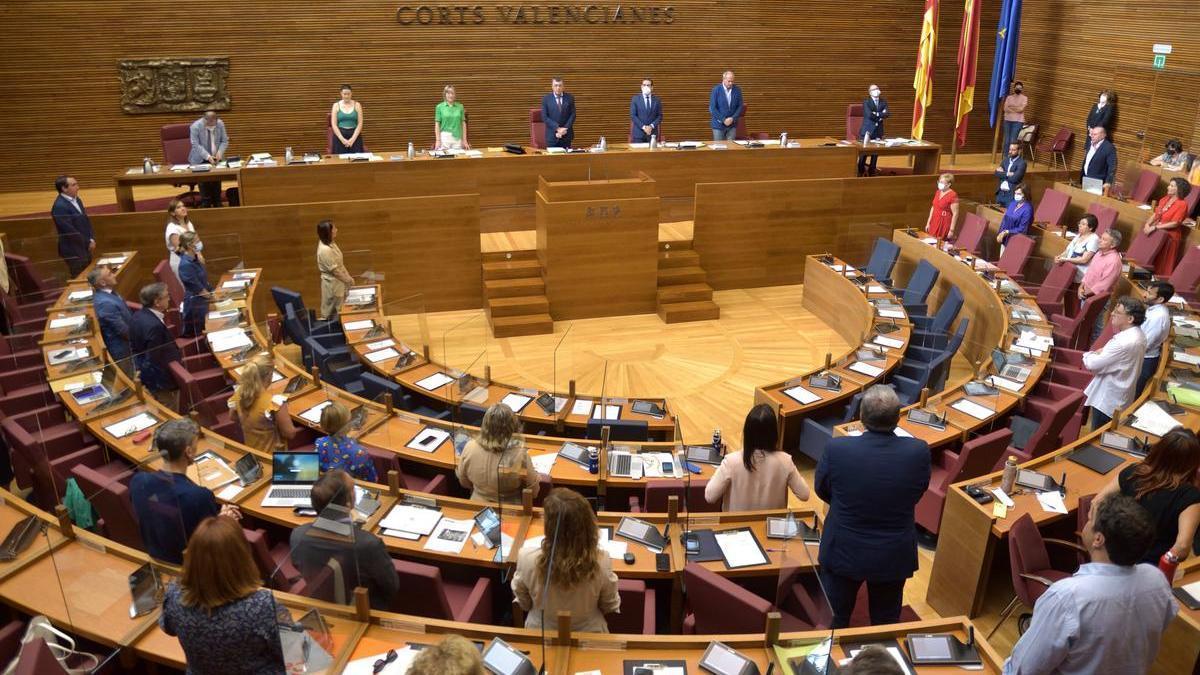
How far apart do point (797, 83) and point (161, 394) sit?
12.8 metres

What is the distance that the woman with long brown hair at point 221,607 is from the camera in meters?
3.06

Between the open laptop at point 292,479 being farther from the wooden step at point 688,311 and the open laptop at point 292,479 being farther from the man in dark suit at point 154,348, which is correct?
the wooden step at point 688,311

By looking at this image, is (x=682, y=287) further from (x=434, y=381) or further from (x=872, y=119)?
(x=434, y=381)

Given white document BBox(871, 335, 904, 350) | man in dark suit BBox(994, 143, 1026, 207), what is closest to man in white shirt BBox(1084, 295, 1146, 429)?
white document BBox(871, 335, 904, 350)

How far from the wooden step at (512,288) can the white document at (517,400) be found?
395 centimetres

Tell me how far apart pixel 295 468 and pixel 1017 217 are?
984 cm

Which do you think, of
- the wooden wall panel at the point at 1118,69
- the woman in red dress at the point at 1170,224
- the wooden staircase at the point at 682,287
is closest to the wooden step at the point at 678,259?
the wooden staircase at the point at 682,287

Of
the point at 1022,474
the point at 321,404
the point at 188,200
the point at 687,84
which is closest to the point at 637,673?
the point at 1022,474

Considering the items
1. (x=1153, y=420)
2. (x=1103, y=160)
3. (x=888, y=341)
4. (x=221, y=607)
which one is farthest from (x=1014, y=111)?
(x=221, y=607)

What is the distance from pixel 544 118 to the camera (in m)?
13.0

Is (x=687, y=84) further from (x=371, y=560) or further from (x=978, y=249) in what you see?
(x=371, y=560)

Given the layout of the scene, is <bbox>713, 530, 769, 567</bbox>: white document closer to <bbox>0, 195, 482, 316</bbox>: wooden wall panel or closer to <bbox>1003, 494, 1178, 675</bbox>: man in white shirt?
<bbox>1003, 494, 1178, 675</bbox>: man in white shirt

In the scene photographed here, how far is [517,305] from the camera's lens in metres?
11.2

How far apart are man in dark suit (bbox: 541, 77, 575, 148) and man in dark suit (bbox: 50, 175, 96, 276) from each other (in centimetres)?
629
